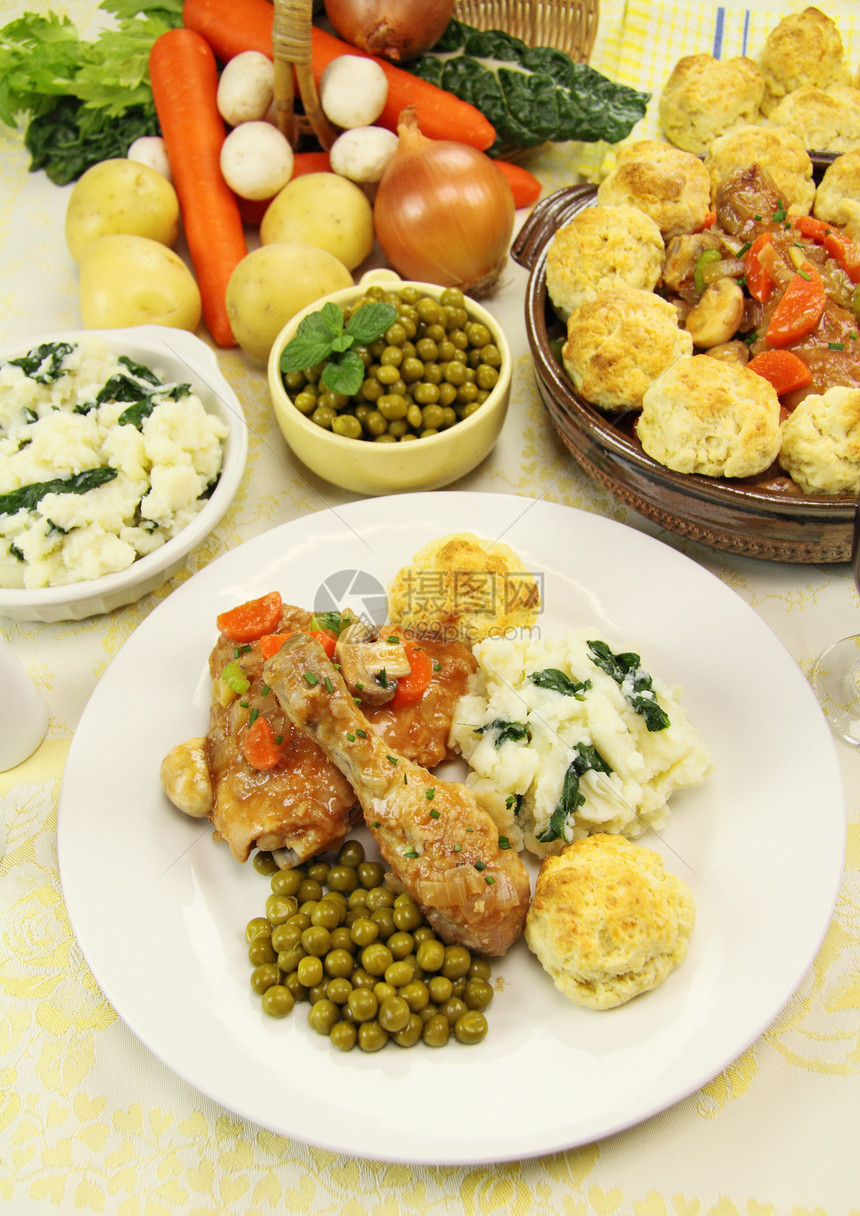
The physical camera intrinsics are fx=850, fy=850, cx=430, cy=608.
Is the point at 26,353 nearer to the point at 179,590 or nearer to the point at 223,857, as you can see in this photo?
the point at 179,590

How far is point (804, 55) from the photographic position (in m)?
3.86

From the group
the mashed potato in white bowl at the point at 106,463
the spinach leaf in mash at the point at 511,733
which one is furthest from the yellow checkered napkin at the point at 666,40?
the spinach leaf in mash at the point at 511,733

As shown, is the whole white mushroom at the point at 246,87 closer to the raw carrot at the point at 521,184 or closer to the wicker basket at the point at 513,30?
the wicker basket at the point at 513,30

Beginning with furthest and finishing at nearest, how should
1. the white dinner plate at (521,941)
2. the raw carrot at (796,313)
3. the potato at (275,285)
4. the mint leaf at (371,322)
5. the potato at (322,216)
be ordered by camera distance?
the potato at (322,216)
the potato at (275,285)
the mint leaf at (371,322)
the raw carrot at (796,313)
the white dinner plate at (521,941)

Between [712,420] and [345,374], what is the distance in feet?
4.05

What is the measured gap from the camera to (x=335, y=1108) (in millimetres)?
1861

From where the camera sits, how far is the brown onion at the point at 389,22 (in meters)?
4.09

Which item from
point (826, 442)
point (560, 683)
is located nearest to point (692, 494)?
point (826, 442)

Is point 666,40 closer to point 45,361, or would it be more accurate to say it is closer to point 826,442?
point 826,442

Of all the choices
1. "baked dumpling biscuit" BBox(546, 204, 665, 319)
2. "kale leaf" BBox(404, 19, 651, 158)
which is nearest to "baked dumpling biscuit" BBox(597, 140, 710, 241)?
"baked dumpling biscuit" BBox(546, 204, 665, 319)

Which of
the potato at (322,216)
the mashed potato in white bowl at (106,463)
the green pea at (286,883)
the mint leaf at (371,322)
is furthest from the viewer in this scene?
the potato at (322,216)

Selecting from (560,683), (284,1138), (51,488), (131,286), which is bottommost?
(284,1138)

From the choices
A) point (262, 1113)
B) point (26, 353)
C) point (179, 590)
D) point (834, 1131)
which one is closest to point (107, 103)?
point (26, 353)

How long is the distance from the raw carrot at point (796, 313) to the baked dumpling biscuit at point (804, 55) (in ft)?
5.48
